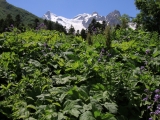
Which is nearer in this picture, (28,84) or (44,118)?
(44,118)

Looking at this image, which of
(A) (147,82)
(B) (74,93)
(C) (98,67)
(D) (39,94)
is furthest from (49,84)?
(A) (147,82)

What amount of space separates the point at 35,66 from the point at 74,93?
1225 mm

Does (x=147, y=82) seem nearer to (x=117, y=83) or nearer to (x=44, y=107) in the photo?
(x=117, y=83)

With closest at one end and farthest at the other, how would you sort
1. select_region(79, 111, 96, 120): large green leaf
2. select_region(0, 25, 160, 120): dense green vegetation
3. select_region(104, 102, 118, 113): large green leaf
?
select_region(79, 111, 96, 120): large green leaf → select_region(0, 25, 160, 120): dense green vegetation → select_region(104, 102, 118, 113): large green leaf

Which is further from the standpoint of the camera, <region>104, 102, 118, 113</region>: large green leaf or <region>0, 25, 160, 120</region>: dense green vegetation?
<region>104, 102, 118, 113</region>: large green leaf

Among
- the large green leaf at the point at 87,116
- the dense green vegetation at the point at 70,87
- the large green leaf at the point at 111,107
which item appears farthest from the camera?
the large green leaf at the point at 111,107

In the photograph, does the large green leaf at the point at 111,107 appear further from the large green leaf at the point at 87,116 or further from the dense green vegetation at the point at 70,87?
the large green leaf at the point at 87,116

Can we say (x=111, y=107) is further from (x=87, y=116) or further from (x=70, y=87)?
(x=70, y=87)

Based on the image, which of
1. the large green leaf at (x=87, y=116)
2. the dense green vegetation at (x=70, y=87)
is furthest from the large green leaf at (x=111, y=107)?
the large green leaf at (x=87, y=116)

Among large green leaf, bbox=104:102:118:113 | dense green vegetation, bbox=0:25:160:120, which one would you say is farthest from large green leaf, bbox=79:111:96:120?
large green leaf, bbox=104:102:118:113

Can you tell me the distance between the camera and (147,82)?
146 inches

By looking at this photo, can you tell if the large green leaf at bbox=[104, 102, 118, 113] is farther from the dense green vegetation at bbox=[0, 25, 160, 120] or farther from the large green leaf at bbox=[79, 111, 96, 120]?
the large green leaf at bbox=[79, 111, 96, 120]

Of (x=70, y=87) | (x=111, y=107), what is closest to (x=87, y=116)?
(x=111, y=107)

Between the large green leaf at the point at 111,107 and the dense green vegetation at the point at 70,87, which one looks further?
the large green leaf at the point at 111,107
